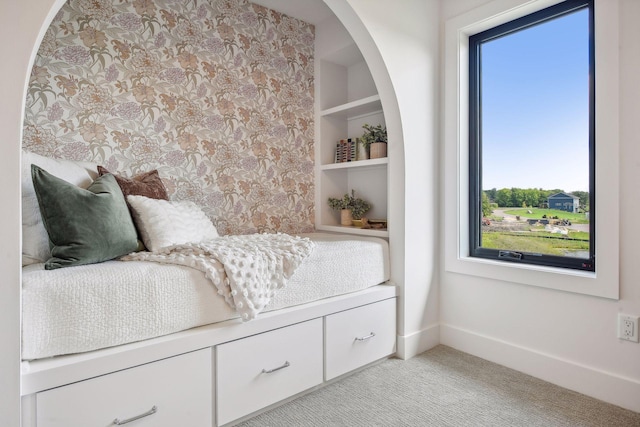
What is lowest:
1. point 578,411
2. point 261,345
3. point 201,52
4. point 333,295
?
point 578,411

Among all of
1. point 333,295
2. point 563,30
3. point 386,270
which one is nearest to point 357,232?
point 386,270

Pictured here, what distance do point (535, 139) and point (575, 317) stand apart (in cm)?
104

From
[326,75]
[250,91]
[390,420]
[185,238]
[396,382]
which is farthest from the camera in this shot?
[326,75]

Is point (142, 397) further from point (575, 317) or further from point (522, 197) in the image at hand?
point (522, 197)

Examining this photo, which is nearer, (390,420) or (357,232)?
(390,420)

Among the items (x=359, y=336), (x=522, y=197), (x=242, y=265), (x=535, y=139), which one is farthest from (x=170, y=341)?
(x=535, y=139)

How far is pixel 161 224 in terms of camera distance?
1798 mm

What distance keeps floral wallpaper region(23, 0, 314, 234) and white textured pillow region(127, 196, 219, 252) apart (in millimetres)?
430

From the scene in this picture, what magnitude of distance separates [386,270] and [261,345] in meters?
0.99

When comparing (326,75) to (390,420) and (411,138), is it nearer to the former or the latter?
(411,138)

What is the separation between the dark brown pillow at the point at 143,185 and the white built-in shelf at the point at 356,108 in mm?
1403

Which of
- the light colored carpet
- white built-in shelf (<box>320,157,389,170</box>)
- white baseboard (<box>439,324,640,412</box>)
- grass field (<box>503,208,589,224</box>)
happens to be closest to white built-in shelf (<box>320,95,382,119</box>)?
white built-in shelf (<box>320,157,389,170</box>)

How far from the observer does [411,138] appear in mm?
2336

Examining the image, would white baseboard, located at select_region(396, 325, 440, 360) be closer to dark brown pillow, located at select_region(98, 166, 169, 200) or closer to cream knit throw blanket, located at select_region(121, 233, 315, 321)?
cream knit throw blanket, located at select_region(121, 233, 315, 321)
